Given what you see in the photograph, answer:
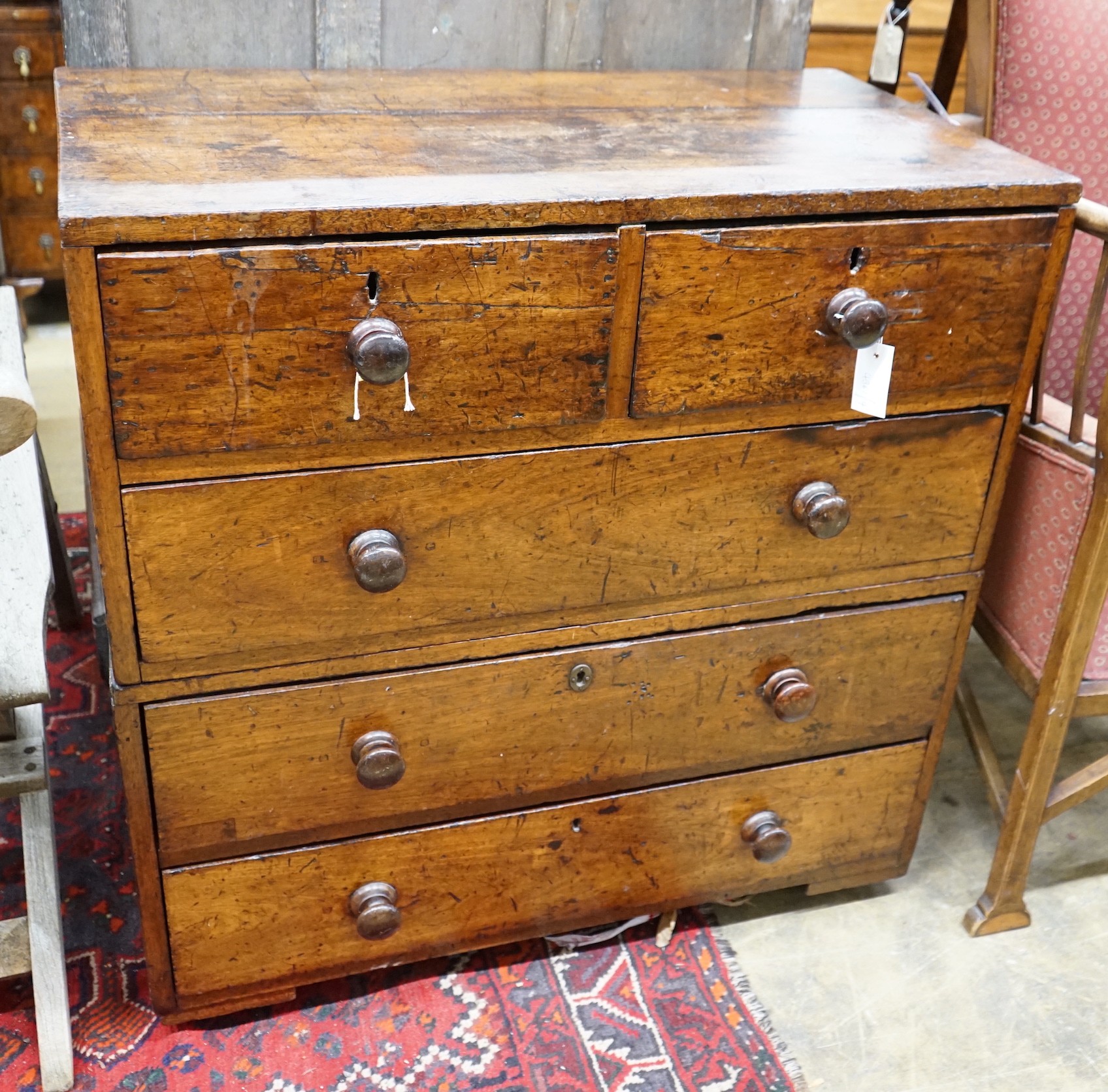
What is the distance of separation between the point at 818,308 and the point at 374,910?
86 centimetres

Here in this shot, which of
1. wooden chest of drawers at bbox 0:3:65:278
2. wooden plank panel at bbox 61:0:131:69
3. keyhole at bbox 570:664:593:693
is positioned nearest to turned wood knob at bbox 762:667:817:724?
keyhole at bbox 570:664:593:693

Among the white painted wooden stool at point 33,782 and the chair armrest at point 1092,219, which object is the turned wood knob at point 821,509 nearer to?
the chair armrest at point 1092,219

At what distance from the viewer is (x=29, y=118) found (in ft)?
10.3

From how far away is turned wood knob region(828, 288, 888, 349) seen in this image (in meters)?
1.24

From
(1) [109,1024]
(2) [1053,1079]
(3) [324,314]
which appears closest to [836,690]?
(2) [1053,1079]

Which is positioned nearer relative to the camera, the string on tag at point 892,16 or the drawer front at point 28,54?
the string on tag at point 892,16

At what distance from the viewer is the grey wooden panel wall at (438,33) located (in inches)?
61.2

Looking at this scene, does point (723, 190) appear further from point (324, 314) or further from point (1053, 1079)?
point (1053, 1079)

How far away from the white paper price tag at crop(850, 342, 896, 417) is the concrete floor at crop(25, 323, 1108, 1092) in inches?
32.3

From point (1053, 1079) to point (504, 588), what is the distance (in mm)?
966

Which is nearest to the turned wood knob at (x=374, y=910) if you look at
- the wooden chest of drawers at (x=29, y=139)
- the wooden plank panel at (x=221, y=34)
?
the wooden plank panel at (x=221, y=34)

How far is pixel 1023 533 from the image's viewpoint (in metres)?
1.63

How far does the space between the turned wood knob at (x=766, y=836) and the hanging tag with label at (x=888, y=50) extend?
1.01 meters

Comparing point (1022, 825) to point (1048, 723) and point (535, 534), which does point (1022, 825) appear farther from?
point (535, 534)
